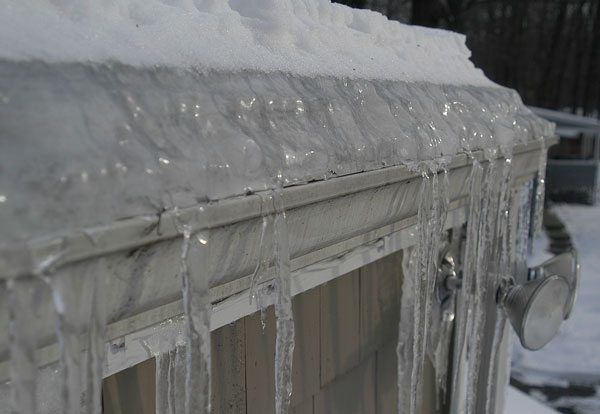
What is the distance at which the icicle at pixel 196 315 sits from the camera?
805mm

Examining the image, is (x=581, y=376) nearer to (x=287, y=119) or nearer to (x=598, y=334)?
(x=598, y=334)

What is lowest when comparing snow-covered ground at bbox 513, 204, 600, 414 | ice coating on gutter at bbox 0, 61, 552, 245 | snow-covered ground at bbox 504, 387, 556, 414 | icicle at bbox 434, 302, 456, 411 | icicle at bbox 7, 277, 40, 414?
snow-covered ground at bbox 513, 204, 600, 414

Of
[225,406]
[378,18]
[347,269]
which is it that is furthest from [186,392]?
[378,18]

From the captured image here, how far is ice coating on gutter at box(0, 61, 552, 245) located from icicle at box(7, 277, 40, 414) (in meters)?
0.06

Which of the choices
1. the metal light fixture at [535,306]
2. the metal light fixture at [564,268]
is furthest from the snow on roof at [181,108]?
the metal light fixture at [564,268]

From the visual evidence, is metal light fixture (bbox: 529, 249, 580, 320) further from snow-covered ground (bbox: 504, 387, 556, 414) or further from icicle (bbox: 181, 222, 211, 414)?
icicle (bbox: 181, 222, 211, 414)

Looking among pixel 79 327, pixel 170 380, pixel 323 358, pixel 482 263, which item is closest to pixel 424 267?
pixel 323 358

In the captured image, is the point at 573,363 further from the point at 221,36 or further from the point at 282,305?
the point at 221,36

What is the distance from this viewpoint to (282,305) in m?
1.11

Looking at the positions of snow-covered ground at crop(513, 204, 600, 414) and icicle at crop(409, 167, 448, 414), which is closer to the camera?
icicle at crop(409, 167, 448, 414)

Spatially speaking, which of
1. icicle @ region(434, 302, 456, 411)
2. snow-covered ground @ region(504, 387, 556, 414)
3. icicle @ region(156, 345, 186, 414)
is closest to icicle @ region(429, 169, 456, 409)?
icicle @ region(434, 302, 456, 411)

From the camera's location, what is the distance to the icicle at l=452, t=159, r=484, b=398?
1837 millimetres

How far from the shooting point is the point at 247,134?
93 centimetres

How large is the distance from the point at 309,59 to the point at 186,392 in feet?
2.43
